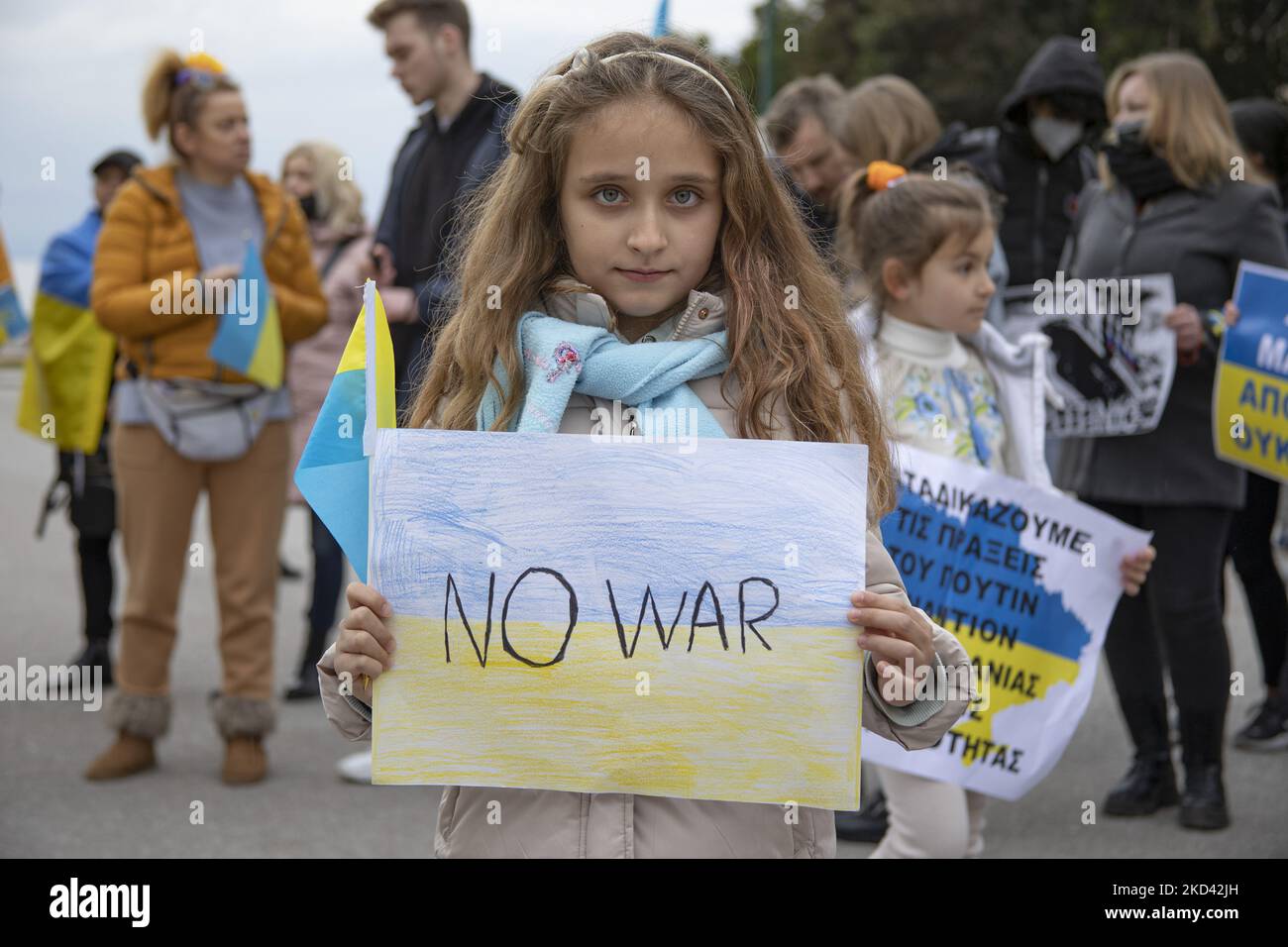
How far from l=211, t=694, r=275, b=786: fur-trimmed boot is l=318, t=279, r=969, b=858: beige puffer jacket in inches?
123

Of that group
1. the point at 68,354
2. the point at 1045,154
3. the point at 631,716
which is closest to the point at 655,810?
the point at 631,716

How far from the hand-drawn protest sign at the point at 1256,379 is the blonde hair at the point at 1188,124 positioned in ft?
1.19

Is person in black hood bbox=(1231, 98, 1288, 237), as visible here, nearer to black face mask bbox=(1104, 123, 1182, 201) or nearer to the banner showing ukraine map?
black face mask bbox=(1104, 123, 1182, 201)

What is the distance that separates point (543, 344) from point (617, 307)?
4.9 inches

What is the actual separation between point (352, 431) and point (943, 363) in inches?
83.2

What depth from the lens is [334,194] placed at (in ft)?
23.1

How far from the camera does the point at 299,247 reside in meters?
5.24

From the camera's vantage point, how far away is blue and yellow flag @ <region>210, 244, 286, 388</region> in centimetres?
483

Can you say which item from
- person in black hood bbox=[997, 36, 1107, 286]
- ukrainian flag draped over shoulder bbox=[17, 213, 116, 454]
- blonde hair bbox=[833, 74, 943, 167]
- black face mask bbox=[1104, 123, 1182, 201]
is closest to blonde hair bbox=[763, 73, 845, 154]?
blonde hair bbox=[833, 74, 943, 167]

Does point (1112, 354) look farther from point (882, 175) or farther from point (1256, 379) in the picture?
point (882, 175)

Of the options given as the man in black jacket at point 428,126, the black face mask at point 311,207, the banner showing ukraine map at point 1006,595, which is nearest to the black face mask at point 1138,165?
the banner showing ukraine map at point 1006,595
